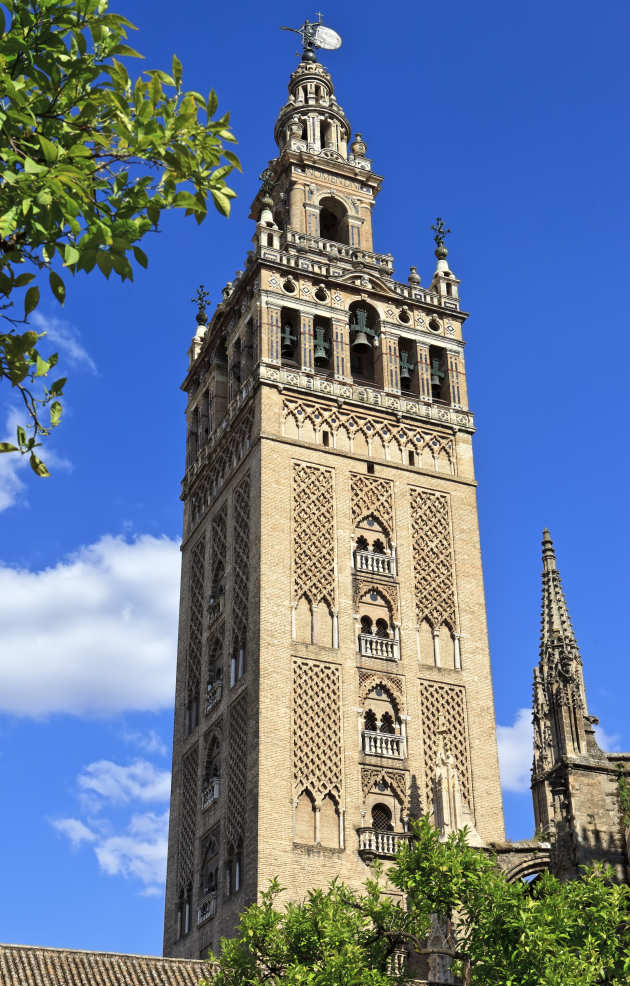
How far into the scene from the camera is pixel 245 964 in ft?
73.2

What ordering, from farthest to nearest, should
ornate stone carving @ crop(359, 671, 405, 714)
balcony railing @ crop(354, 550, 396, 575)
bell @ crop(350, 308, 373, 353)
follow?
bell @ crop(350, 308, 373, 353) → balcony railing @ crop(354, 550, 396, 575) → ornate stone carving @ crop(359, 671, 405, 714)

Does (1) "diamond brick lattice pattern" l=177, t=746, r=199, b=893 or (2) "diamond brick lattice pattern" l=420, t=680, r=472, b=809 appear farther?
(1) "diamond brick lattice pattern" l=177, t=746, r=199, b=893

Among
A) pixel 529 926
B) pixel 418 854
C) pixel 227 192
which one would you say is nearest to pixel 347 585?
pixel 418 854

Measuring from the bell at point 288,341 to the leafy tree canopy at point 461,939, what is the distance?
21.4m

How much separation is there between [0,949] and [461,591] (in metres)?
17.3

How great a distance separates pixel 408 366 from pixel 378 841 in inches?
651

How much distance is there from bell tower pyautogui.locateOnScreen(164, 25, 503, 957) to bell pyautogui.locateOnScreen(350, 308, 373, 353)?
0.10 meters

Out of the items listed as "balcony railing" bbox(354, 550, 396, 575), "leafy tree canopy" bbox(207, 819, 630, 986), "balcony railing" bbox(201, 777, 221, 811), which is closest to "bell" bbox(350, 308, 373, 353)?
"balcony railing" bbox(354, 550, 396, 575)

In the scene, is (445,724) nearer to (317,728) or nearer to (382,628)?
(382,628)

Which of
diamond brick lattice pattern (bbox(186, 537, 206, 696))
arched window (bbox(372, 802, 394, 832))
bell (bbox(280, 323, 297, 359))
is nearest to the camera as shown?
arched window (bbox(372, 802, 394, 832))

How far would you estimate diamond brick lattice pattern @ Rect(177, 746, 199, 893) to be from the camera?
38.3 meters

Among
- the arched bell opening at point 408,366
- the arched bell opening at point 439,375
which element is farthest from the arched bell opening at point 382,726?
the arched bell opening at point 439,375

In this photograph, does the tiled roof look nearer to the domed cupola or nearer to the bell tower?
the bell tower

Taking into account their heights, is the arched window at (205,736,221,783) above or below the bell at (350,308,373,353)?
below
